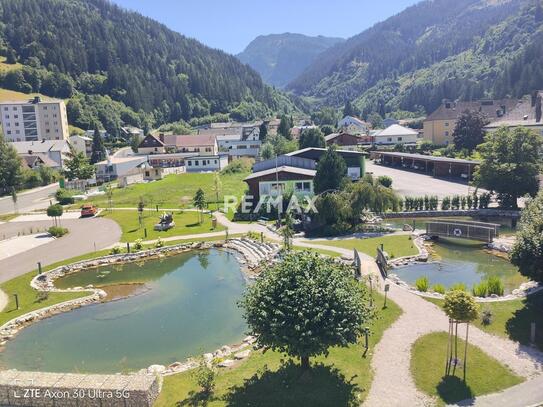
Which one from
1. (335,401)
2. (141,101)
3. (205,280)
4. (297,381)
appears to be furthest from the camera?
(141,101)

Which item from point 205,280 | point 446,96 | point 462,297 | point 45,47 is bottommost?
point 205,280

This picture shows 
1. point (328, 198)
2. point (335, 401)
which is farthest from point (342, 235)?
point (335, 401)

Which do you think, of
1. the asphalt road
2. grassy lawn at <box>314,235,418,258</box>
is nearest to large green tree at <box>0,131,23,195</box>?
the asphalt road

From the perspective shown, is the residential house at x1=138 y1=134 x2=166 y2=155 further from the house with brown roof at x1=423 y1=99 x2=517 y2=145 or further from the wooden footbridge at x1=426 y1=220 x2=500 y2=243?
the wooden footbridge at x1=426 y1=220 x2=500 y2=243

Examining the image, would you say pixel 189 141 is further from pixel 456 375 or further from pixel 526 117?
pixel 456 375

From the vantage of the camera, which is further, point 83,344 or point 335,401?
point 83,344

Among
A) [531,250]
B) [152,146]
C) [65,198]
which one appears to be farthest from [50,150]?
[531,250]

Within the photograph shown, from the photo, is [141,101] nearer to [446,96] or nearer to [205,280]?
[446,96]
